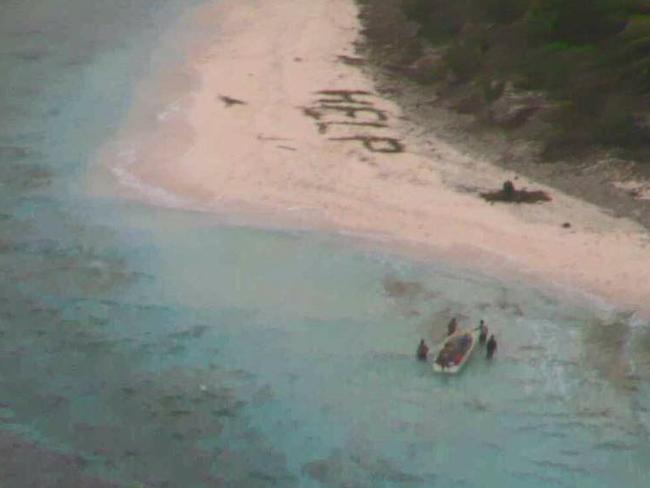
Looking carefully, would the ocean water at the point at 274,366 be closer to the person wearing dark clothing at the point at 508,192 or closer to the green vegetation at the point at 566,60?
the person wearing dark clothing at the point at 508,192

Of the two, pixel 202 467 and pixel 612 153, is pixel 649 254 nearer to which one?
pixel 612 153

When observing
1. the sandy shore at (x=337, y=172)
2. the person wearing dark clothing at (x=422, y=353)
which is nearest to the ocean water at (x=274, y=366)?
the person wearing dark clothing at (x=422, y=353)

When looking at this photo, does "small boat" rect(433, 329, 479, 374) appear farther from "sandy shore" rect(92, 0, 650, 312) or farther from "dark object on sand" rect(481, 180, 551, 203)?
"dark object on sand" rect(481, 180, 551, 203)

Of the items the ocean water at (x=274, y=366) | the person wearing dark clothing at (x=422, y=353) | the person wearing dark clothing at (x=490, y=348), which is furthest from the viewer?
the person wearing dark clothing at (x=490, y=348)

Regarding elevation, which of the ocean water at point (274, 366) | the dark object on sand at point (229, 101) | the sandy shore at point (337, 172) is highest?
the ocean water at point (274, 366)

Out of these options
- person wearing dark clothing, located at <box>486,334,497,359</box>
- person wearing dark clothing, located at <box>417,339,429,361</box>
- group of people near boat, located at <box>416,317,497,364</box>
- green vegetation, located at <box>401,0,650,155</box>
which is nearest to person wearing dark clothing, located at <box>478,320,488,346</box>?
group of people near boat, located at <box>416,317,497,364</box>

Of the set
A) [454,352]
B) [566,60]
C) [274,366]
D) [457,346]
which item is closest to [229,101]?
[566,60]

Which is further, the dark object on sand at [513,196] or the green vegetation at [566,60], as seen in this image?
the green vegetation at [566,60]
